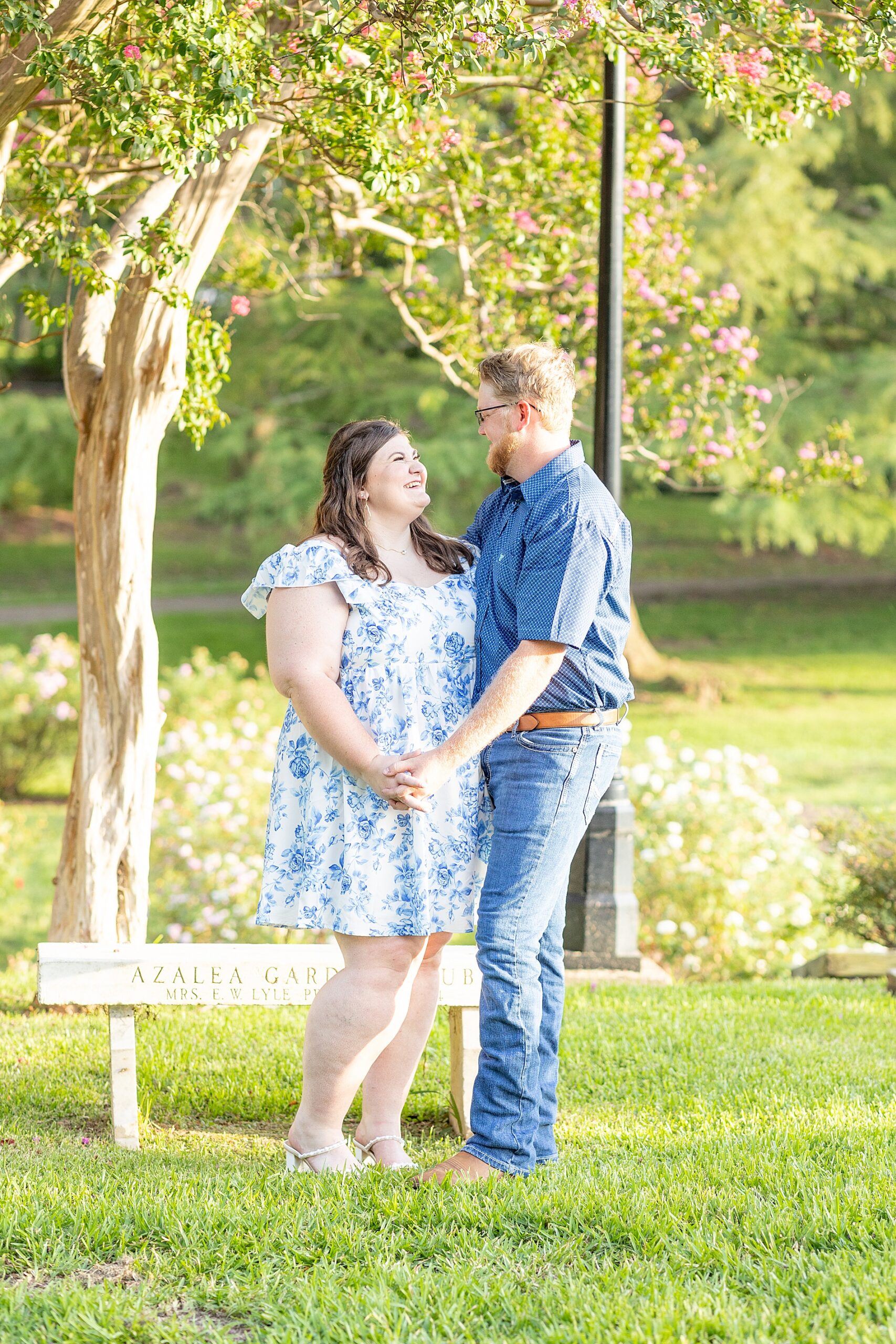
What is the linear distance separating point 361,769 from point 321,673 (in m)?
0.26

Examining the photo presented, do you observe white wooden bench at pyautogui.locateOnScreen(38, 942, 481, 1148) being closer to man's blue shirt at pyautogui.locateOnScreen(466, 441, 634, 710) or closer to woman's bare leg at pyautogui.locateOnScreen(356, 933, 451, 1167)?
woman's bare leg at pyautogui.locateOnScreen(356, 933, 451, 1167)

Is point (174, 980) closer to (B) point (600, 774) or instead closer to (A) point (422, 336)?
(B) point (600, 774)

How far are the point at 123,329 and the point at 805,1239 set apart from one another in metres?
3.67

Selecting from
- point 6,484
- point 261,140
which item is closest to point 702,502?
point 6,484

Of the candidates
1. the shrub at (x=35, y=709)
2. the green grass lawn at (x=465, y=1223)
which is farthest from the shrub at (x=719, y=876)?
the shrub at (x=35, y=709)

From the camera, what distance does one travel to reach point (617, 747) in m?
3.43

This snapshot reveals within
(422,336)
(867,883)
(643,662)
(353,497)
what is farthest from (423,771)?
(643,662)

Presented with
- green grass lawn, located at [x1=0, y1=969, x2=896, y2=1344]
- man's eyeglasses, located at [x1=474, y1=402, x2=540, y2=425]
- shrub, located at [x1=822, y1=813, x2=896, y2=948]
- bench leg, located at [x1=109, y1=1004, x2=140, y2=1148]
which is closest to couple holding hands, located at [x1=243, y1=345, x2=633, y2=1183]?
man's eyeglasses, located at [x1=474, y1=402, x2=540, y2=425]

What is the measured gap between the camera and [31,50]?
3867 mm

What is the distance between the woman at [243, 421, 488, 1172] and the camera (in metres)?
3.32

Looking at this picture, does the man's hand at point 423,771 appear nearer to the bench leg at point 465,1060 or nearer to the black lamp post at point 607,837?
the bench leg at point 465,1060

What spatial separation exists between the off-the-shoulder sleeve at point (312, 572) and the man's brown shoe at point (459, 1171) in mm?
1367

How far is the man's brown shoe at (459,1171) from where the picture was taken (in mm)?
3168

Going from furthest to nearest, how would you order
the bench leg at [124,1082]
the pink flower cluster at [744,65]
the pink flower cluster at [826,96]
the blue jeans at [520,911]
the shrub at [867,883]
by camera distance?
the shrub at [867,883]
the pink flower cluster at [826,96]
the pink flower cluster at [744,65]
the bench leg at [124,1082]
the blue jeans at [520,911]
